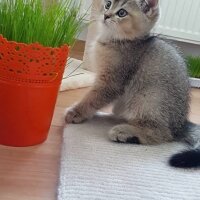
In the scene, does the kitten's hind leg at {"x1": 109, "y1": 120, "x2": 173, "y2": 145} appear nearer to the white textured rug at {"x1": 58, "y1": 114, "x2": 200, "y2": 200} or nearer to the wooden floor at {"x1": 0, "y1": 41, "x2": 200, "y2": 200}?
the white textured rug at {"x1": 58, "y1": 114, "x2": 200, "y2": 200}

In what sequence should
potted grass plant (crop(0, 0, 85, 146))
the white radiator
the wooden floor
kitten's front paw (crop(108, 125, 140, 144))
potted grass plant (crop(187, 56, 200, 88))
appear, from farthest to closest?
the white radiator, potted grass plant (crop(187, 56, 200, 88)), kitten's front paw (crop(108, 125, 140, 144)), potted grass plant (crop(0, 0, 85, 146)), the wooden floor

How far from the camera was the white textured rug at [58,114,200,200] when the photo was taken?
2.84 ft

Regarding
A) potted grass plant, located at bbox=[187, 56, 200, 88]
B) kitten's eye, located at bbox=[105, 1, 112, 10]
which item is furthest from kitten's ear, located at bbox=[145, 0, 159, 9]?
potted grass plant, located at bbox=[187, 56, 200, 88]

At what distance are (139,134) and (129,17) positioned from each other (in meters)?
0.38

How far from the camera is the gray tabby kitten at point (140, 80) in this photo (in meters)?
1.18

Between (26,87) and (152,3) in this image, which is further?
(152,3)

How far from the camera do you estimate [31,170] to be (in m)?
0.93

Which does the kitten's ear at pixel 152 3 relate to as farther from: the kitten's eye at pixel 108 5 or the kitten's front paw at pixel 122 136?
the kitten's front paw at pixel 122 136

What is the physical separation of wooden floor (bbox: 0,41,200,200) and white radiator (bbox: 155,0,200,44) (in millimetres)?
1321

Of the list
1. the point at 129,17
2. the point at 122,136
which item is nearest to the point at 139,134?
the point at 122,136

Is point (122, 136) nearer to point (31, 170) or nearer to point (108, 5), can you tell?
point (31, 170)

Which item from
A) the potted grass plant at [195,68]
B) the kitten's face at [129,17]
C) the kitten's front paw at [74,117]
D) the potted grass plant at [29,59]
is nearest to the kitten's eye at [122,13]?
the kitten's face at [129,17]

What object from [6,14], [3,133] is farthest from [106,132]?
[6,14]

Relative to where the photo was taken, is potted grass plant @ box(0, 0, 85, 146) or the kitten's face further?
the kitten's face
